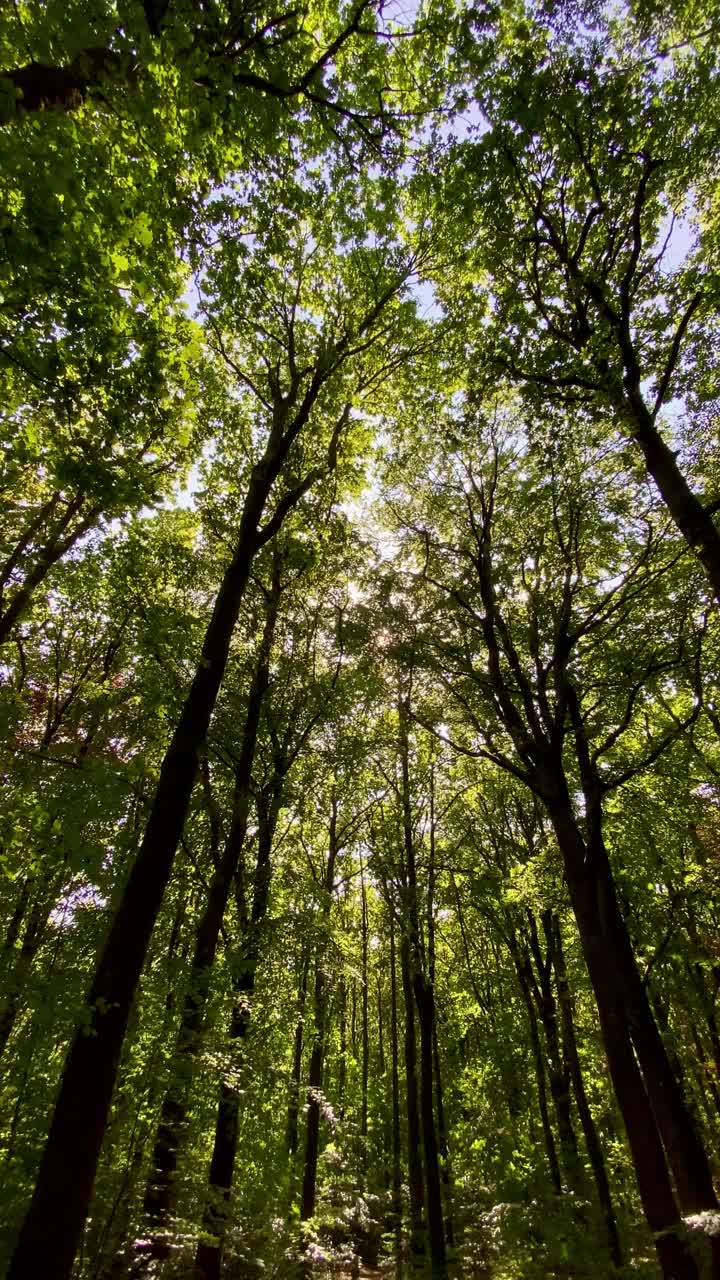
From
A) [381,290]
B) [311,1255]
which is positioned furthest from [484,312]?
[311,1255]

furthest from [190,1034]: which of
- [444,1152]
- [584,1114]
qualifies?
[444,1152]

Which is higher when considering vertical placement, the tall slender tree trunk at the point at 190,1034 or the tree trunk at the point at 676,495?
the tree trunk at the point at 676,495

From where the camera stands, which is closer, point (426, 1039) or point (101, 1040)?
point (101, 1040)

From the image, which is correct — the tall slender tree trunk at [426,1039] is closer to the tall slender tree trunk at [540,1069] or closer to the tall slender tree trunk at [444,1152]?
the tall slender tree trunk at [540,1069]


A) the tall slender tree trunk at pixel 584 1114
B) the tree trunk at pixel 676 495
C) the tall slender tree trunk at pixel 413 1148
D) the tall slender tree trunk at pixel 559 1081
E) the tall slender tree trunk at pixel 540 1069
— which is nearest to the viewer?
the tree trunk at pixel 676 495

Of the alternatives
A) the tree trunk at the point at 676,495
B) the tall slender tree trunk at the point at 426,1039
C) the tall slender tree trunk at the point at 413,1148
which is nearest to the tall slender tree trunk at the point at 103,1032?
the tree trunk at the point at 676,495

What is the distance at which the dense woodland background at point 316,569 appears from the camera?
5496 mm

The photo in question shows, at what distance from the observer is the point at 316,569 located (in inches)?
538

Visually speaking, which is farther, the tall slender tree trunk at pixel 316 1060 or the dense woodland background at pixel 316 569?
the tall slender tree trunk at pixel 316 1060

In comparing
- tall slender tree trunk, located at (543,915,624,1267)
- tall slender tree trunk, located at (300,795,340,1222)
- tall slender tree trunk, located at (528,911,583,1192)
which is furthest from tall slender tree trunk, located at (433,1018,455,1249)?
tall slender tree trunk, located at (543,915,624,1267)

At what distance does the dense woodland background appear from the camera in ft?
18.0

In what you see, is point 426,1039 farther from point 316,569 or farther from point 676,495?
point 676,495

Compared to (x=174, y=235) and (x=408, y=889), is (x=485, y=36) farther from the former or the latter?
(x=408, y=889)

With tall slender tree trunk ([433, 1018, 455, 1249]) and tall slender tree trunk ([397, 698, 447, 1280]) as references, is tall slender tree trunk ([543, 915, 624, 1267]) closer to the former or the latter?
tall slender tree trunk ([397, 698, 447, 1280])
